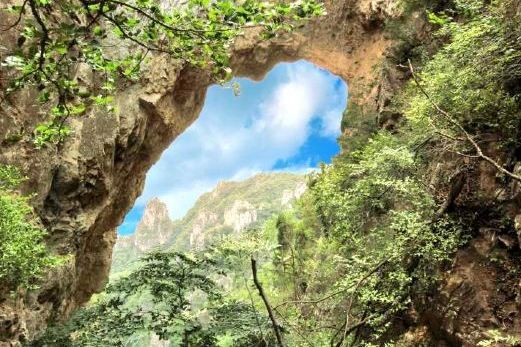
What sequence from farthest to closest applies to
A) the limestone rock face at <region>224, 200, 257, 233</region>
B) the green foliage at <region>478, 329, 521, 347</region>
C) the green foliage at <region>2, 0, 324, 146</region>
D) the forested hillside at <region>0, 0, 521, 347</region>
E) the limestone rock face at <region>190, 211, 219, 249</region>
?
the limestone rock face at <region>190, 211, 219, 249</region> < the limestone rock face at <region>224, 200, 257, 233</region> < the forested hillside at <region>0, 0, 521, 347</region> < the green foliage at <region>478, 329, 521, 347</region> < the green foliage at <region>2, 0, 324, 146</region>

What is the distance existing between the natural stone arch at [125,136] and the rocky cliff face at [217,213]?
38.4m

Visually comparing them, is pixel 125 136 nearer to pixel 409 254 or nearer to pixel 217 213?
pixel 409 254

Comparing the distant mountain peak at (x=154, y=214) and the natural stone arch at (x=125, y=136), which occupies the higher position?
the distant mountain peak at (x=154, y=214)

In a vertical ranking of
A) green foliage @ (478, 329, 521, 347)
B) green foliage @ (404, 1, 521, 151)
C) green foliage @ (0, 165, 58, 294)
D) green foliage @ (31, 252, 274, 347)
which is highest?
green foliage @ (404, 1, 521, 151)

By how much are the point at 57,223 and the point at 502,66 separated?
35.5 feet

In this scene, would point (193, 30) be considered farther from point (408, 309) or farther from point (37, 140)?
point (408, 309)

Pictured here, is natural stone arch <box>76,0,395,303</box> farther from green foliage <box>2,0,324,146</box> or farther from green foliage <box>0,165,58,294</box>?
green foliage <box>2,0,324,146</box>

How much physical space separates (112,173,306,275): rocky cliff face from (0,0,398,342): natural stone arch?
3836 centimetres

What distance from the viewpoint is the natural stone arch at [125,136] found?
11.1 m

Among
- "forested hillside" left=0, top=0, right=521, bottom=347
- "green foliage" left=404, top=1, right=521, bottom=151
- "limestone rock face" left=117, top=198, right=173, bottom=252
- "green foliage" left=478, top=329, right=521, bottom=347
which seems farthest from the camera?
"limestone rock face" left=117, top=198, right=173, bottom=252

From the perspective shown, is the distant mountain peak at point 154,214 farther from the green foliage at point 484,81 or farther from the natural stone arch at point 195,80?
the green foliage at point 484,81

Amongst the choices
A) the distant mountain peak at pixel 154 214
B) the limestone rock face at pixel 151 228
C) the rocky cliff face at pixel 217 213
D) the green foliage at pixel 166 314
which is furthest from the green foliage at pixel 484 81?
the distant mountain peak at pixel 154 214

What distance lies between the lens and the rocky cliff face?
6975cm

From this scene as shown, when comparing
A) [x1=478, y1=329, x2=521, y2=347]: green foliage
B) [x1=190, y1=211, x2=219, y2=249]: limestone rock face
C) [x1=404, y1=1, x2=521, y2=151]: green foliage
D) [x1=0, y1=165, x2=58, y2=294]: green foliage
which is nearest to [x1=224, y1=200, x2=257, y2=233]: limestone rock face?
[x1=190, y1=211, x2=219, y2=249]: limestone rock face
